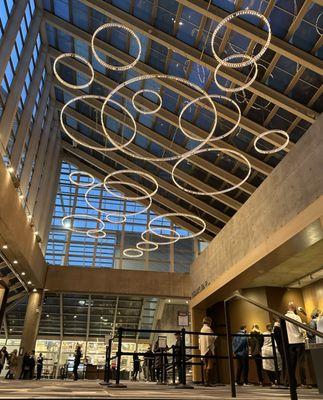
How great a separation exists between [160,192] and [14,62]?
1317 centimetres

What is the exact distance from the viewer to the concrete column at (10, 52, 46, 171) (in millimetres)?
15170

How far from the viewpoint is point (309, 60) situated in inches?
469

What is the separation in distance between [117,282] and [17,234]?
871 cm

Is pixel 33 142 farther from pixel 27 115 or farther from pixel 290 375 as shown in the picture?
pixel 290 375

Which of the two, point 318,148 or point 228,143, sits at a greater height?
point 228,143

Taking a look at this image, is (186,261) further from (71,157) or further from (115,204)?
(71,157)

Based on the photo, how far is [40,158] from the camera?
2011 centimetres

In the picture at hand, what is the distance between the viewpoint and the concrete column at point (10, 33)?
1302 cm

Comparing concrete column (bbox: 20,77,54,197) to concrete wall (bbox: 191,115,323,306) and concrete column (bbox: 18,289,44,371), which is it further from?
concrete wall (bbox: 191,115,323,306)

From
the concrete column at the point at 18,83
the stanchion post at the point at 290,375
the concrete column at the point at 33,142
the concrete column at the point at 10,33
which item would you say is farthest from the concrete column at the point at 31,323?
the stanchion post at the point at 290,375

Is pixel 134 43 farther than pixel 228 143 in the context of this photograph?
No

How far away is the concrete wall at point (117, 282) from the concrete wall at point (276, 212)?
5.71m

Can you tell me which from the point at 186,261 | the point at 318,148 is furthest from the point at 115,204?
the point at 318,148

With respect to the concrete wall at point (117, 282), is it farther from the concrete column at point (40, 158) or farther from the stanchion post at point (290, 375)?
the stanchion post at point (290, 375)
